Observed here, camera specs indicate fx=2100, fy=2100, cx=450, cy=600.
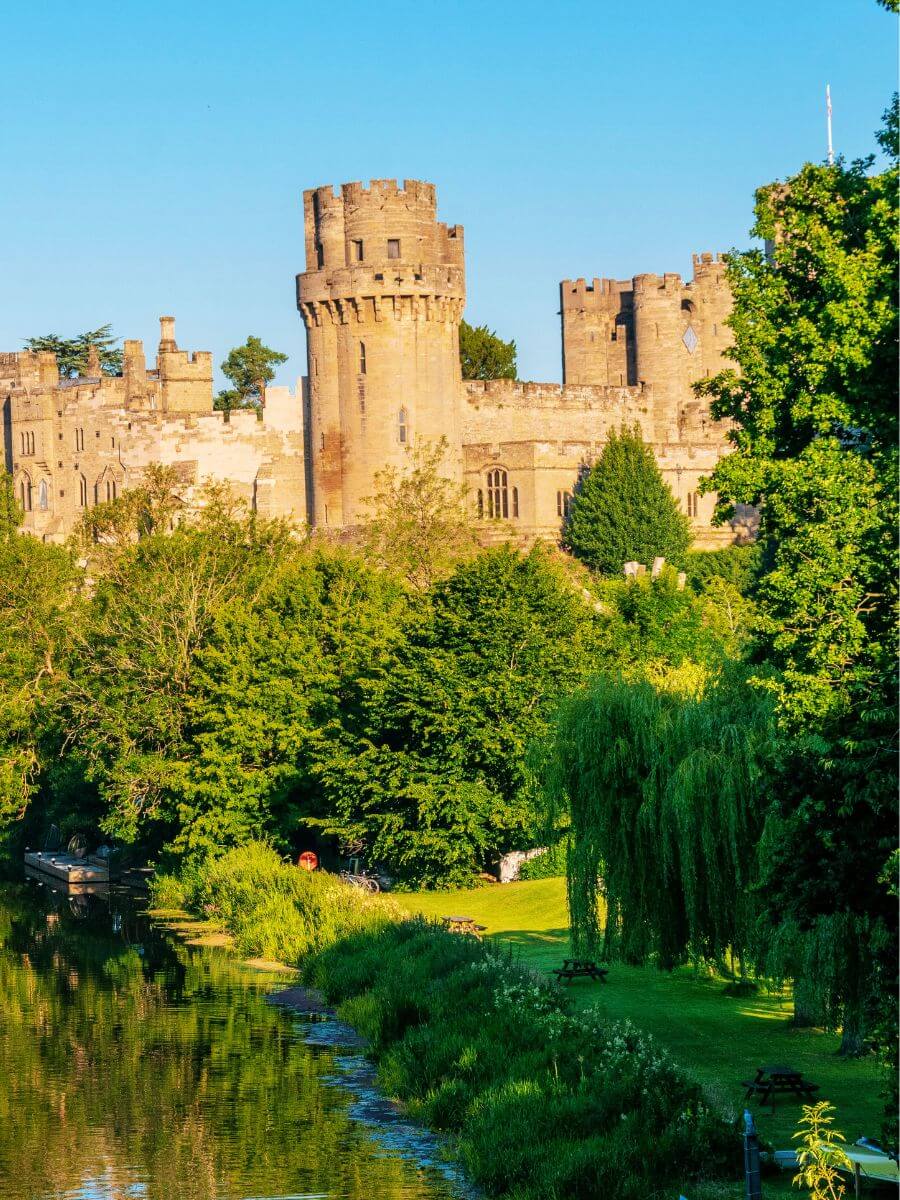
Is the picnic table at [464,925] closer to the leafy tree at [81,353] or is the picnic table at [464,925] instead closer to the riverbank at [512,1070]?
the riverbank at [512,1070]

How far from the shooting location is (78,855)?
2299 inches

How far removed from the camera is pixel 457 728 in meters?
47.5

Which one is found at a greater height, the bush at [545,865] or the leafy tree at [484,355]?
the leafy tree at [484,355]

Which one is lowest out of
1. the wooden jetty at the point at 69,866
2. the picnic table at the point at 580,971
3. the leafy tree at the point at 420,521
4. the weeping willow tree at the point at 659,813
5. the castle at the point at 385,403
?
the wooden jetty at the point at 69,866

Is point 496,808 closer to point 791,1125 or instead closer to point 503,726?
point 503,726

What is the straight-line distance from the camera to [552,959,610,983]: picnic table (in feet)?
104

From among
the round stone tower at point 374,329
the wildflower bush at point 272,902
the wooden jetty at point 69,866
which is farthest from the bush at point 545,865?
the round stone tower at point 374,329

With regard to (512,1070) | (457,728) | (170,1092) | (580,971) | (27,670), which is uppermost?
(27,670)

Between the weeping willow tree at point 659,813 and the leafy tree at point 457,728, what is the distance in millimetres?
15513

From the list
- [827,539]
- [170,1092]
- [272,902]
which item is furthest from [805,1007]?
[272,902]

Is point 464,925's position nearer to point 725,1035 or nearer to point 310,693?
point 725,1035

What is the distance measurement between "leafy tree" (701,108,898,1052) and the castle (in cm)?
4634

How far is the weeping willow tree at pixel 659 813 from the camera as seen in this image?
2738 cm

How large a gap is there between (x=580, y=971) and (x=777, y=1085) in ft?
27.0
